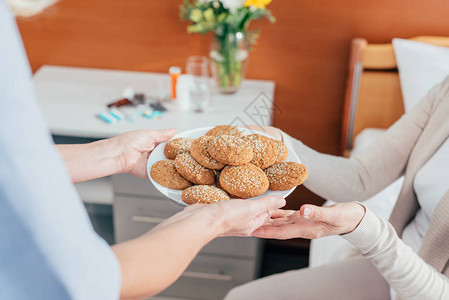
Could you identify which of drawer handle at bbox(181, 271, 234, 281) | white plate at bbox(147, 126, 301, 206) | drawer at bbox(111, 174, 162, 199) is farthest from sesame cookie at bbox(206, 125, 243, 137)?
drawer handle at bbox(181, 271, 234, 281)

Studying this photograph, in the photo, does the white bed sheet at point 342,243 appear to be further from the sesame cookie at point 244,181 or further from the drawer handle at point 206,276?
the sesame cookie at point 244,181

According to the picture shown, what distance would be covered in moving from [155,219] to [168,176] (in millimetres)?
807

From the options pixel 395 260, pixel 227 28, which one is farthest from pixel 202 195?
pixel 227 28

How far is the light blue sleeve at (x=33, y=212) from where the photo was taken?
0.45 metres

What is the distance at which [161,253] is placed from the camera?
0.69m

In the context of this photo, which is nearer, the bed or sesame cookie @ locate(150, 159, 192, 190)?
sesame cookie @ locate(150, 159, 192, 190)

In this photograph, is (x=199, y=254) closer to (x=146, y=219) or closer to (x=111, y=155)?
(x=146, y=219)

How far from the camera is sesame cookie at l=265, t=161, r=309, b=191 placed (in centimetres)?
95

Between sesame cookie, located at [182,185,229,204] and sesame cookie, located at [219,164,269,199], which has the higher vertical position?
sesame cookie, located at [219,164,269,199]

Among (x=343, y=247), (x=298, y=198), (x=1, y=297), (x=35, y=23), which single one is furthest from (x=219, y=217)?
(x=35, y=23)

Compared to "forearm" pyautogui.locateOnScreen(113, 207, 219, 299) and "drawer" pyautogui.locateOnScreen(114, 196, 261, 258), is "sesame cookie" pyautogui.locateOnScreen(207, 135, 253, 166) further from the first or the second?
"drawer" pyautogui.locateOnScreen(114, 196, 261, 258)

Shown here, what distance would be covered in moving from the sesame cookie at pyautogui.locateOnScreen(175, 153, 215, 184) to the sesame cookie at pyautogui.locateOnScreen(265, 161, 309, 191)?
0.44 ft

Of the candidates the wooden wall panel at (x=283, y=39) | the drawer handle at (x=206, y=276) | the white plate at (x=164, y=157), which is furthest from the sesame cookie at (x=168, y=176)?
the wooden wall panel at (x=283, y=39)

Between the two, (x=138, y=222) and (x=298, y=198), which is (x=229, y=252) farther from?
(x=298, y=198)
